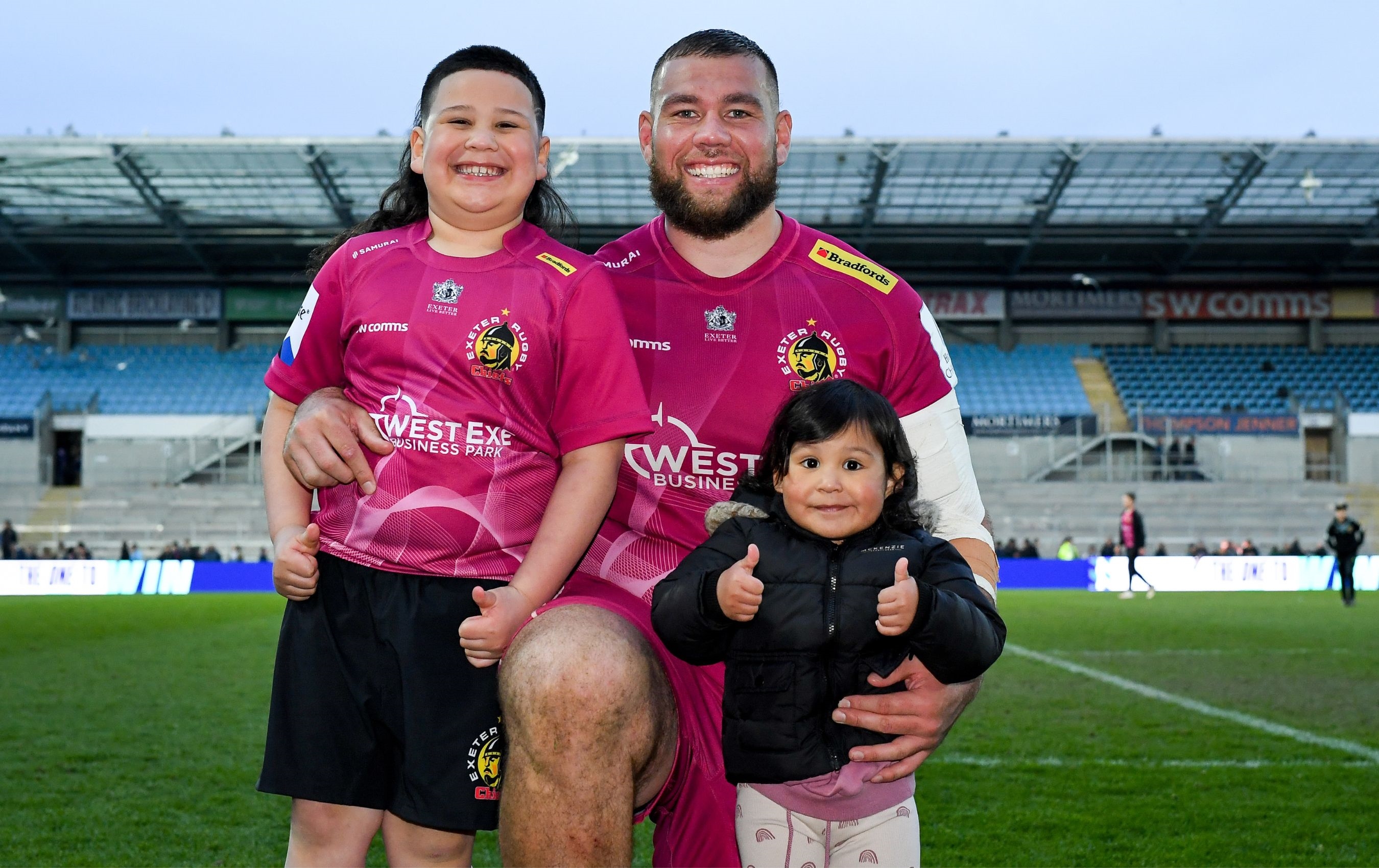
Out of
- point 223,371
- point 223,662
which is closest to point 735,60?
point 223,662

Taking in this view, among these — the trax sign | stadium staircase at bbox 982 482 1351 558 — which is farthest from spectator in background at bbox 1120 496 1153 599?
the trax sign

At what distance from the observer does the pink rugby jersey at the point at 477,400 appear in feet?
7.65

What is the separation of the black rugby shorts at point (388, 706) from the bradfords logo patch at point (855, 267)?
112 cm

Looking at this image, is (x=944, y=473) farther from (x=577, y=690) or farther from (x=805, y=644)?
(x=577, y=690)

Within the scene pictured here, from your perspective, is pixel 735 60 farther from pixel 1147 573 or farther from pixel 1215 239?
pixel 1215 239

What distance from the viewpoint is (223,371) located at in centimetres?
3312

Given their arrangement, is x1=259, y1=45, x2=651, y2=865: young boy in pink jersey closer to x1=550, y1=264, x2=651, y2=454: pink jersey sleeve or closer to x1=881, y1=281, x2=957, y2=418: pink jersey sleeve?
x1=550, y1=264, x2=651, y2=454: pink jersey sleeve

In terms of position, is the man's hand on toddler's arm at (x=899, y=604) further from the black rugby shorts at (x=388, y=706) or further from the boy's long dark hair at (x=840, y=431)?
the black rugby shorts at (x=388, y=706)

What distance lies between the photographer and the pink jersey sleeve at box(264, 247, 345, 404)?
257cm

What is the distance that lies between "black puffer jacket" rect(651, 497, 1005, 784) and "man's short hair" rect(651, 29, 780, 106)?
1.22 metres

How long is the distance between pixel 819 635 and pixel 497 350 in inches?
32.5

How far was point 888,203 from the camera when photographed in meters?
30.7

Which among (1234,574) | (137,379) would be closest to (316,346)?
(1234,574)

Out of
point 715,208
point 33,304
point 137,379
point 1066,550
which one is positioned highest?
point 33,304
